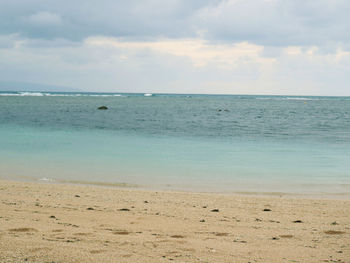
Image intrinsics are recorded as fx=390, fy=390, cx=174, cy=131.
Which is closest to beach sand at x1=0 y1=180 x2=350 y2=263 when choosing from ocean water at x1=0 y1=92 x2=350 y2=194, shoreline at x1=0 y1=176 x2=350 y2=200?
shoreline at x1=0 y1=176 x2=350 y2=200

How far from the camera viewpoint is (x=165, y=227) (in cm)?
718

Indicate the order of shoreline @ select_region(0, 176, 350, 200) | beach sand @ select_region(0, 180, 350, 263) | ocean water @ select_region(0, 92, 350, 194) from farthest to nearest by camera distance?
1. ocean water @ select_region(0, 92, 350, 194)
2. shoreline @ select_region(0, 176, 350, 200)
3. beach sand @ select_region(0, 180, 350, 263)

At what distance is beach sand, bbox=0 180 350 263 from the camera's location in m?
5.59

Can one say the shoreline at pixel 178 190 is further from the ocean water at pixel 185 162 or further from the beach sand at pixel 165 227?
the beach sand at pixel 165 227

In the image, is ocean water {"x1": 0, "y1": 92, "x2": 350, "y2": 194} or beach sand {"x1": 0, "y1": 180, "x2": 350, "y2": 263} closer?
beach sand {"x1": 0, "y1": 180, "x2": 350, "y2": 263}

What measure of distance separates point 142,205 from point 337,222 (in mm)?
4181

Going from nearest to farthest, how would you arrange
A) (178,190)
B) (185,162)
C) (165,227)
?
(165,227), (178,190), (185,162)

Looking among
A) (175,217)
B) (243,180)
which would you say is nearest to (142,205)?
(175,217)

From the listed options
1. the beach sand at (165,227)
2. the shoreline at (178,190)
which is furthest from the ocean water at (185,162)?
the beach sand at (165,227)

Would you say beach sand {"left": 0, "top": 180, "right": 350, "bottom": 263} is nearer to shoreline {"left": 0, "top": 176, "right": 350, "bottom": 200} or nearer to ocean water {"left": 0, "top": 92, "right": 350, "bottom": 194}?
shoreline {"left": 0, "top": 176, "right": 350, "bottom": 200}

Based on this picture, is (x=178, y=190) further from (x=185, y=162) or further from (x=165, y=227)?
(x=185, y=162)

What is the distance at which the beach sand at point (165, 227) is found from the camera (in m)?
5.59

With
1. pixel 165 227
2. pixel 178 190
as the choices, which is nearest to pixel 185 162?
pixel 178 190

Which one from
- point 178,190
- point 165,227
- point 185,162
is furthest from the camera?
point 185,162
